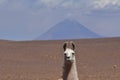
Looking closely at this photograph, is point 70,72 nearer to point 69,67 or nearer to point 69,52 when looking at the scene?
point 69,67

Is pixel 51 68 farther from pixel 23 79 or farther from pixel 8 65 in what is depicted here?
pixel 23 79

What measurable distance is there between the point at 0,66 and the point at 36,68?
370 cm

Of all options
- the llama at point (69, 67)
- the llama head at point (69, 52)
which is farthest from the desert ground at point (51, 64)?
the llama at point (69, 67)

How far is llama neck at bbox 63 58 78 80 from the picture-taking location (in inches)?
277

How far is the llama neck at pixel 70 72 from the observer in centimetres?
704

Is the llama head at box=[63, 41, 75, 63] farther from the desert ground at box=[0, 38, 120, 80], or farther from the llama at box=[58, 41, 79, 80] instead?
the desert ground at box=[0, 38, 120, 80]

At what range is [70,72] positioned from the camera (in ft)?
23.2

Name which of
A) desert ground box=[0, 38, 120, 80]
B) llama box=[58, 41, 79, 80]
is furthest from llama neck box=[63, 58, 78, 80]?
desert ground box=[0, 38, 120, 80]

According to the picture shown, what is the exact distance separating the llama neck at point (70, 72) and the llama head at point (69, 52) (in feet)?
0.35

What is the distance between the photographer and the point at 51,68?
4041 cm

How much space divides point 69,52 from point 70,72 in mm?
329

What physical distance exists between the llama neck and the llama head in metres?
0.11

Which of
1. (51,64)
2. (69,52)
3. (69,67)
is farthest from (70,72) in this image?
(51,64)

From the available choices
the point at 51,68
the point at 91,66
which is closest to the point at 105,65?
the point at 91,66
